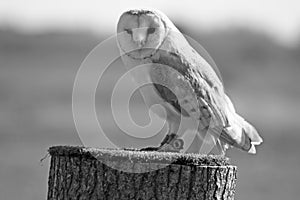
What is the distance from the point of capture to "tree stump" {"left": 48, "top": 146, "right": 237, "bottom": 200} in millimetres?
6539

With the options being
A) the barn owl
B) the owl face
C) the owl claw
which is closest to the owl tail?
the barn owl

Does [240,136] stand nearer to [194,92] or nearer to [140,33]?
[194,92]

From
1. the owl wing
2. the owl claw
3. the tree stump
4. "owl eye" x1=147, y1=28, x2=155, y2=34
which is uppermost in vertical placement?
"owl eye" x1=147, y1=28, x2=155, y2=34

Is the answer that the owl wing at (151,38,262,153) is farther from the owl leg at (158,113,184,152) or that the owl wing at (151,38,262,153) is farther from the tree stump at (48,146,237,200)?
the tree stump at (48,146,237,200)

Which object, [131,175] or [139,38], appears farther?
[139,38]

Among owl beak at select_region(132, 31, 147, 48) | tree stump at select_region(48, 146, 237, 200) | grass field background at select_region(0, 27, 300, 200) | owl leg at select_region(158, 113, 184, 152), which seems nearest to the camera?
tree stump at select_region(48, 146, 237, 200)

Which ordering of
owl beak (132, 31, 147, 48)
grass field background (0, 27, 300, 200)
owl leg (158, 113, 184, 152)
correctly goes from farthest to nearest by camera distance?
grass field background (0, 27, 300, 200) < owl leg (158, 113, 184, 152) < owl beak (132, 31, 147, 48)

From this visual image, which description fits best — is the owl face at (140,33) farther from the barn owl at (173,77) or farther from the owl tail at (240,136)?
the owl tail at (240,136)

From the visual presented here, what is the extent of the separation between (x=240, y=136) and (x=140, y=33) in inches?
45.2

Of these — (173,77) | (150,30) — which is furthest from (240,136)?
(150,30)

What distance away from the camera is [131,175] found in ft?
21.5

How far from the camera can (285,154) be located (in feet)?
68.9

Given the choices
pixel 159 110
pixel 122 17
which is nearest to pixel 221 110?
pixel 159 110

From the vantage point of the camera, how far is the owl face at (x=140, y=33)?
8516mm
